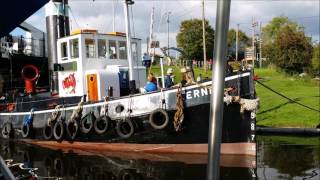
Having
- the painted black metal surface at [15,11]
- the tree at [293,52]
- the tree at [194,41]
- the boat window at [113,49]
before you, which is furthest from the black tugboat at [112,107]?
the tree at [194,41]

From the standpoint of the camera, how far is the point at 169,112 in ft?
39.5

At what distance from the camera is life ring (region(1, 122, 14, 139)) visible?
54.3ft

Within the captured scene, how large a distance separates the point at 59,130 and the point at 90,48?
10.3 ft

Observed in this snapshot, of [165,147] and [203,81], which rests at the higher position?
[203,81]

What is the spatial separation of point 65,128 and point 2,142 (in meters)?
3.81

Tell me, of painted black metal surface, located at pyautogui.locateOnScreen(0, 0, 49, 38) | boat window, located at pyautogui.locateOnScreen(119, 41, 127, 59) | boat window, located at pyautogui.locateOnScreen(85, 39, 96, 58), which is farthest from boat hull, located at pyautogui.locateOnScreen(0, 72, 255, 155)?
painted black metal surface, located at pyautogui.locateOnScreen(0, 0, 49, 38)

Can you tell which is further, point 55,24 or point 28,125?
point 55,24

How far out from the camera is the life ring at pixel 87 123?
13.3 metres

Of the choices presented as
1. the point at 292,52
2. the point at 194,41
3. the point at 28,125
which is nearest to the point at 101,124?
the point at 28,125

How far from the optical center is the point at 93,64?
51.3 ft

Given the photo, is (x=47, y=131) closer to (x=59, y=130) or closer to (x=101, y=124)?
(x=59, y=130)

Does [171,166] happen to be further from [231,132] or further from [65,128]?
[65,128]

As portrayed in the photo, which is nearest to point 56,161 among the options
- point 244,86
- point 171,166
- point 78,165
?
point 78,165

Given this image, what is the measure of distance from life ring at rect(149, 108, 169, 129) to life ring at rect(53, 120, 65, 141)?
330cm
